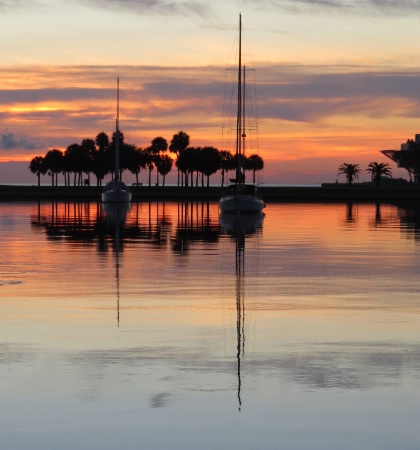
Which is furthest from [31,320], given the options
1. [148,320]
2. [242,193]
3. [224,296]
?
[242,193]

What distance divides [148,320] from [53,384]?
6317mm

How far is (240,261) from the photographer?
35781mm

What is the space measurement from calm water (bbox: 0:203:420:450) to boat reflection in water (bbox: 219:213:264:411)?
0.26 feet

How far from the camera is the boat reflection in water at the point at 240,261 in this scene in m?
17.0

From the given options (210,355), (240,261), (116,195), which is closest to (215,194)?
(116,195)

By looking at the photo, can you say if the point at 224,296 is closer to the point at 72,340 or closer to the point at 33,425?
the point at 72,340

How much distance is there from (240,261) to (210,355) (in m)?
19.3

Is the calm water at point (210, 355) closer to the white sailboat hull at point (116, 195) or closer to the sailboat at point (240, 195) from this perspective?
the sailboat at point (240, 195)

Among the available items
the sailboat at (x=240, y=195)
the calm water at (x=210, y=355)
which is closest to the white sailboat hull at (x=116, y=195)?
the sailboat at (x=240, y=195)

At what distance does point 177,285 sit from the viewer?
27.6m

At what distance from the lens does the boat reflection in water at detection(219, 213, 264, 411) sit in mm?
17000

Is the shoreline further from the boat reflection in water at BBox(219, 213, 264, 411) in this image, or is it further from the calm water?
the calm water

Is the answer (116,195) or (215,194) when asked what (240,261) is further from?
(215,194)

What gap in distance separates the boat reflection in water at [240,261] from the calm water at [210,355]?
0.26ft
